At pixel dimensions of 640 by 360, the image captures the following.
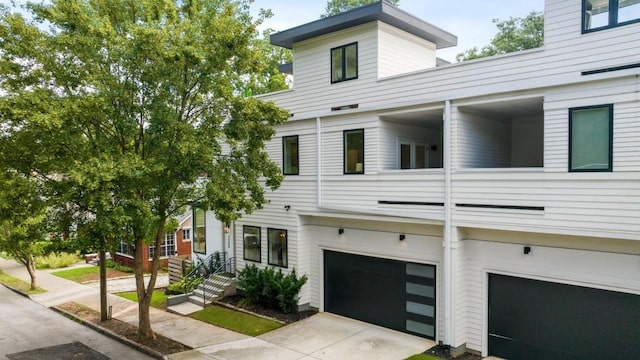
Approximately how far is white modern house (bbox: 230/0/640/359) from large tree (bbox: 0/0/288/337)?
10.0 ft

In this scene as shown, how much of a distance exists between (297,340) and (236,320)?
9.75ft

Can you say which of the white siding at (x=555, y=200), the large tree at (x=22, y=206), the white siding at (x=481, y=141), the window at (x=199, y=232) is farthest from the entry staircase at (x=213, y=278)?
the white siding at (x=481, y=141)

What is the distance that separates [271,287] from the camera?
1571cm

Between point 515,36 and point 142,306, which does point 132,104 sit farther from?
point 515,36

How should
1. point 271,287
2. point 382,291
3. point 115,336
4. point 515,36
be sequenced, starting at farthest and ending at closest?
1. point 515,36
2. point 271,287
3. point 115,336
4. point 382,291

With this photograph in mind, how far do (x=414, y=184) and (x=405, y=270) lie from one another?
2.79 metres

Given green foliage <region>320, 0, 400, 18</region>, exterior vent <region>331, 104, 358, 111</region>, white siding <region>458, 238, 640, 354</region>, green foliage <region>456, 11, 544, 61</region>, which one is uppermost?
green foliage <region>320, 0, 400, 18</region>

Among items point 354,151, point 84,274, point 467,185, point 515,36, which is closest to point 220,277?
point 354,151

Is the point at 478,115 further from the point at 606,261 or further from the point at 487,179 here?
the point at 606,261

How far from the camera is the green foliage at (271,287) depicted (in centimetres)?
1534

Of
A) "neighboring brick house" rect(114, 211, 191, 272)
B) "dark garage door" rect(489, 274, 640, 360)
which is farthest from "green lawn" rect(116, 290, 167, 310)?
"dark garage door" rect(489, 274, 640, 360)

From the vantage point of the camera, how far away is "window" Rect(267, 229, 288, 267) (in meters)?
16.3

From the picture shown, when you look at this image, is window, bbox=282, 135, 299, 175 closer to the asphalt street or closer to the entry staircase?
→ the entry staircase

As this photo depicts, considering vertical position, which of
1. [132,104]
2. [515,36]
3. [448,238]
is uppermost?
[515,36]
